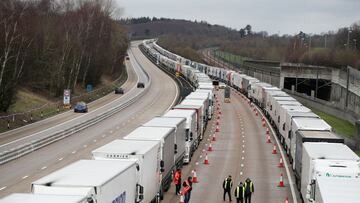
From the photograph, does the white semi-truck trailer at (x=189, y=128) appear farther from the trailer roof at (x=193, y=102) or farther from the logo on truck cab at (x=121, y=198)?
the logo on truck cab at (x=121, y=198)

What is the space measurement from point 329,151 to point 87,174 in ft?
39.2

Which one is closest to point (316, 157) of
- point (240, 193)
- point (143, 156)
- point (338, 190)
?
point (240, 193)

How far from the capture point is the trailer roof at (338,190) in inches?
680

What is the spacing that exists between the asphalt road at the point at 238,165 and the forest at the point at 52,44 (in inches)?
691

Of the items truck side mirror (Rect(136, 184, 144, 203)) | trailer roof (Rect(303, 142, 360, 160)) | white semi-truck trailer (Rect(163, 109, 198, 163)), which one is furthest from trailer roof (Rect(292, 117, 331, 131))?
truck side mirror (Rect(136, 184, 144, 203))

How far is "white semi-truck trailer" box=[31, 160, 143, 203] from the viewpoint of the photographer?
611 inches

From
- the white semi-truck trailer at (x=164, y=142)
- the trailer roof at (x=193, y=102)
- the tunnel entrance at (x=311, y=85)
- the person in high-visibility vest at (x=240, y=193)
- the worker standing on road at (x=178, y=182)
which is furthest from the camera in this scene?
the tunnel entrance at (x=311, y=85)

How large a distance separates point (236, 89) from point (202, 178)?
7648 cm

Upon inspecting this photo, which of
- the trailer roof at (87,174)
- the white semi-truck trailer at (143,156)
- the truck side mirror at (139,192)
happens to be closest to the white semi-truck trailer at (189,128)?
the white semi-truck trailer at (143,156)

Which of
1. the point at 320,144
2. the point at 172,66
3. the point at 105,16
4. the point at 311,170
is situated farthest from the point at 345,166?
the point at 172,66

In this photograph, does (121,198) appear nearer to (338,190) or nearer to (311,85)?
(338,190)

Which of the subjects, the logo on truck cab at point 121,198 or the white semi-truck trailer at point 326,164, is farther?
the white semi-truck trailer at point 326,164

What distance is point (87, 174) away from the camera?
17094 millimetres

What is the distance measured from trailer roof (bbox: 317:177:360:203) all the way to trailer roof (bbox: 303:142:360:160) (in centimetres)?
442
